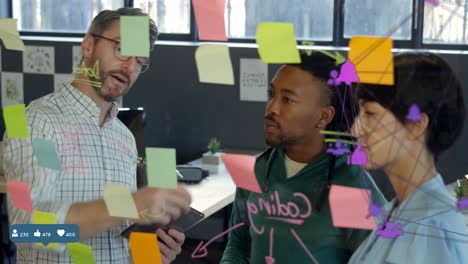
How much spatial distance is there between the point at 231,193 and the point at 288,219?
4.7 inches

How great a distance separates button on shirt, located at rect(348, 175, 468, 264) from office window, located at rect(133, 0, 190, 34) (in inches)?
17.3

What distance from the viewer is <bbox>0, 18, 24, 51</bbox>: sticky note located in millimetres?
1281

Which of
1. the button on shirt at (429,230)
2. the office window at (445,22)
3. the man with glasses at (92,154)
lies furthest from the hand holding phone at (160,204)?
the office window at (445,22)

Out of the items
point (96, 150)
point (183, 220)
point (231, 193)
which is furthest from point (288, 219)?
point (96, 150)

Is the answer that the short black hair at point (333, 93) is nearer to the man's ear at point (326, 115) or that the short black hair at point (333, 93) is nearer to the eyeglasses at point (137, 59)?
the man's ear at point (326, 115)

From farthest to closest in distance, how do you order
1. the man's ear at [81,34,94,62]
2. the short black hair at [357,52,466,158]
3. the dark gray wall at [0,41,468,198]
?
the man's ear at [81,34,94,62] → the dark gray wall at [0,41,468,198] → the short black hair at [357,52,466,158]

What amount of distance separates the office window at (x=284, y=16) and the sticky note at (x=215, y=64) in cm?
3

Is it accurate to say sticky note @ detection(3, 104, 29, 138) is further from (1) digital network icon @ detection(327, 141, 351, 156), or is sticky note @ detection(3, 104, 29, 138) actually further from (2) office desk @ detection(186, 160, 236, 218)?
(1) digital network icon @ detection(327, 141, 351, 156)

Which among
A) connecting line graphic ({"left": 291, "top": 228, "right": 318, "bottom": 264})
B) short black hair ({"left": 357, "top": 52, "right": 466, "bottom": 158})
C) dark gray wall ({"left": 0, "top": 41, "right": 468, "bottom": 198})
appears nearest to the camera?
short black hair ({"left": 357, "top": 52, "right": 466, "bottom": 158})

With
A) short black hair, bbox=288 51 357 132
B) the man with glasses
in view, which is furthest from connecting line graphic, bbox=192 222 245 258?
short black hair, bbox=288 51 357 132

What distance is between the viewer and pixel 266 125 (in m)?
1.07

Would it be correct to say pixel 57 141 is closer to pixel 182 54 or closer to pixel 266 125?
pixel 182 54

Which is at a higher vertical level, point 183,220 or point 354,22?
point 354,22

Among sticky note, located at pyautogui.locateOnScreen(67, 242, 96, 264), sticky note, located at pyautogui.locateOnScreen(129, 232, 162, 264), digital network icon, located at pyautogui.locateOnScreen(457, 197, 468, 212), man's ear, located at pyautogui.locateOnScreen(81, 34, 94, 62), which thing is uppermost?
man's ear, located at pyautogui.locateOnScreen(81, 34, 94, 62)
